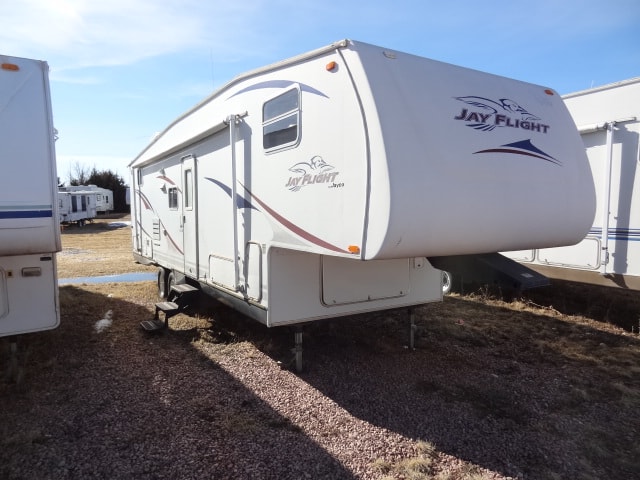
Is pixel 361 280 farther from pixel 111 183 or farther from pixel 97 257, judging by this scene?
pixel 111 183

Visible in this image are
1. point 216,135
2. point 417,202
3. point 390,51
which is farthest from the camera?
point 216,135

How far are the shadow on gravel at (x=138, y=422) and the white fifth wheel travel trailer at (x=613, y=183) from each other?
15.6ft

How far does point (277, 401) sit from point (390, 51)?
9.92 feet

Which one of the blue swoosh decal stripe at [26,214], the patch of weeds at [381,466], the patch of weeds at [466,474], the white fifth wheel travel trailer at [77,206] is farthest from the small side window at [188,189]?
the white fifth wheel travel trailer at [77,206]

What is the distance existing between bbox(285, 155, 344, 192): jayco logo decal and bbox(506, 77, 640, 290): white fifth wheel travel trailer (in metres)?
4.21

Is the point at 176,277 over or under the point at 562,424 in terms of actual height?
over

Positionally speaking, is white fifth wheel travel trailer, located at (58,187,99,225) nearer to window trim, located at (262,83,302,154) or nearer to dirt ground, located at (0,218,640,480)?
dirt ground, located at (0,218,640,480)

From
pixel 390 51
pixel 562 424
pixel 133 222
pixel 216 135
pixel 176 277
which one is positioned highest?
pixel 390 51

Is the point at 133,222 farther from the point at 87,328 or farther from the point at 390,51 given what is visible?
the point at 390,51

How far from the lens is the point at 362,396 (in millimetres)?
4090

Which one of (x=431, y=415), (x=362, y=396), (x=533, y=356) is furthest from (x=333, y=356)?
(x=533, y=356)

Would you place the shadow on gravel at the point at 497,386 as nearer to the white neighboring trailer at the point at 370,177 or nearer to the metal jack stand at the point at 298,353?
the metal jack stand at the point at 298,353

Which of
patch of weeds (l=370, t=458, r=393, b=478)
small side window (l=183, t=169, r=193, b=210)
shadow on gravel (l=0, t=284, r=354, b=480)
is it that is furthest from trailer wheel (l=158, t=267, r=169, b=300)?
patch of weeds (l=370, t=458, r=393, b=478)

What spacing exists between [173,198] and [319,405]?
3870 mm
